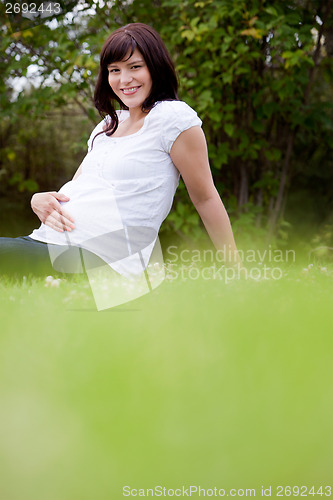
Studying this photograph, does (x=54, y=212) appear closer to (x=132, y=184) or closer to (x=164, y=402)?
(x=132, y=184)

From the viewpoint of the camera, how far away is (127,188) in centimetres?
227

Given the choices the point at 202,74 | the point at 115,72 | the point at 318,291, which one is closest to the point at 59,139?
the point at 202,74

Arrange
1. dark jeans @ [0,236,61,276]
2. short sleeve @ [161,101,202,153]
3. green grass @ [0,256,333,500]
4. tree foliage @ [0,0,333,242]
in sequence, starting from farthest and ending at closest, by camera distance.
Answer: tree foliage @ [0,0,333,242] < dark jeans @ [0,236,61,276] < short sleeve @ [161,101,202,153] < green grass @ [0,256,333,500]

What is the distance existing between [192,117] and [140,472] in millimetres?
1516

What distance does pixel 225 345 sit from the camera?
1.29m

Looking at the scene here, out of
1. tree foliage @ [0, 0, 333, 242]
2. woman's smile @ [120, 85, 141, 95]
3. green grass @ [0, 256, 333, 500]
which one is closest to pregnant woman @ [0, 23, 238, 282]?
woman's smile @ [120, 85, 141, 95]

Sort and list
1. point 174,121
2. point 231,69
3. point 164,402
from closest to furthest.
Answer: point 164,402, point 174,121, point 231,69

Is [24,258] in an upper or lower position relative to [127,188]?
lower

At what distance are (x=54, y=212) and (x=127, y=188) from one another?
32 cm

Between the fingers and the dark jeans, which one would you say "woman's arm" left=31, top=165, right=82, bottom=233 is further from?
the dark jeans

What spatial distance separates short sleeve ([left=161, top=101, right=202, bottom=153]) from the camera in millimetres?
2162

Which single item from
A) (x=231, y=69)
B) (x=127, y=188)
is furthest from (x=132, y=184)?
(x=231, y=69)

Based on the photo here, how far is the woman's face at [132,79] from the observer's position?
7.25 ft

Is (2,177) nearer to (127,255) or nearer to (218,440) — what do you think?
(127,255)
